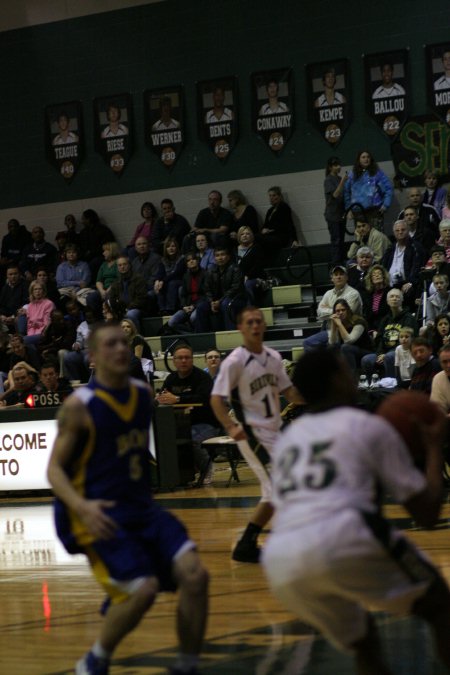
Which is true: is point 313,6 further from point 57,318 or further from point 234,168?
point 57,318

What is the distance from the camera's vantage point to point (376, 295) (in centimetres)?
1502

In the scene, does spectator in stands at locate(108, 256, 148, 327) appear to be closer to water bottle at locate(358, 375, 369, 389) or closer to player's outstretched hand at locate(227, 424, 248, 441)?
water bottle at locate(358, 375, 369, 389)

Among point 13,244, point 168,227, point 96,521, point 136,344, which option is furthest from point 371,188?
point 96,521

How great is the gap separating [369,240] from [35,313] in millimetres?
5505

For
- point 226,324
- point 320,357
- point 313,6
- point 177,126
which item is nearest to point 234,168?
point 177,126

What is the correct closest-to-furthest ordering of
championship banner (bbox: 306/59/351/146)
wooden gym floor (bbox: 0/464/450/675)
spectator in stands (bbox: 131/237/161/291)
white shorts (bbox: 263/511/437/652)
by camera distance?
white shorts (bbox: 263/511/437/652)
wooden gym floor (bbox: 0/464/450/675)
spectator in stands (bbox: 131/237/161/291)
championship banner (bbox: 306/59/351/146)

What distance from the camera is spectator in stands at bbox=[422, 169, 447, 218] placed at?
16.5 m

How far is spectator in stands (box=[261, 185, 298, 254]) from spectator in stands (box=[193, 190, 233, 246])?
2.04 feet

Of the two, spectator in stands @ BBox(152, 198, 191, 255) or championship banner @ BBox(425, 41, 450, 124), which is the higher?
championship banner @ BBox(425, 41, 450, 124)

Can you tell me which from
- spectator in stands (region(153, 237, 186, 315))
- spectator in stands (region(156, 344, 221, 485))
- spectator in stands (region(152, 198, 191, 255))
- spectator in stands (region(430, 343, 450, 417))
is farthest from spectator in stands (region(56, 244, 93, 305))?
spectator in stands (region(430, 343, 450, 417))

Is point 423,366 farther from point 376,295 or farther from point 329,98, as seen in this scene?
point 329,98

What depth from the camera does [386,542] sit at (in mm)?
3635

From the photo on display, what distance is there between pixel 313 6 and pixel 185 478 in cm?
1015

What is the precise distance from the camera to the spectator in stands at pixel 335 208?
687 inches
